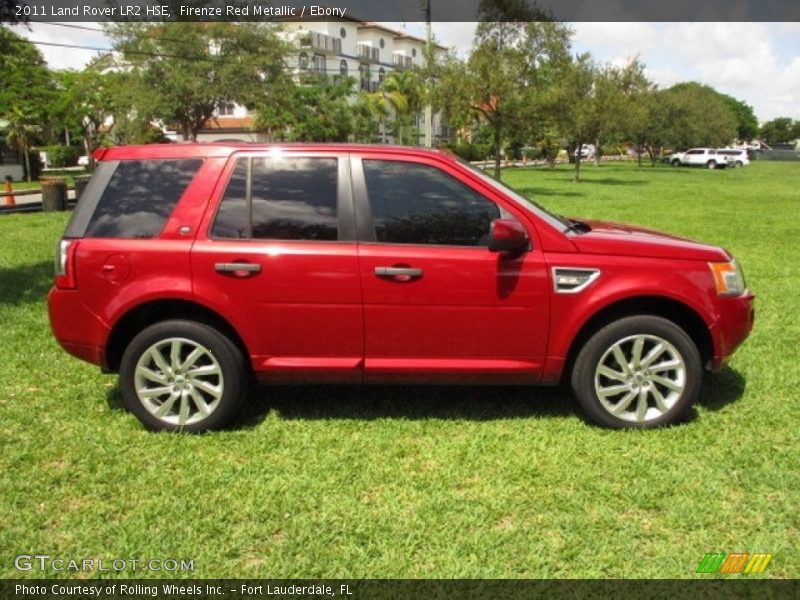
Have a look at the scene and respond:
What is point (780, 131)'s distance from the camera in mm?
132750

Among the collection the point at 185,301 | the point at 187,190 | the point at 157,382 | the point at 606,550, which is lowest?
the point at 606,550

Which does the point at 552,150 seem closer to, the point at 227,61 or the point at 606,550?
the point at 227,61

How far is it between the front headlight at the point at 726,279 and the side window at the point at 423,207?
1369 millimetres

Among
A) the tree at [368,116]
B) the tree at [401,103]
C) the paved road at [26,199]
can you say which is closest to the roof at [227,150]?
the paved road at [26,199]

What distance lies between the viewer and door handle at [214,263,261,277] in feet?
13.3

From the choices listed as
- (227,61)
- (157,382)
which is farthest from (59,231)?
(227,61)

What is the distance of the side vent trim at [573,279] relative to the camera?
408cm

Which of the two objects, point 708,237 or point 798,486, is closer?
point 798,486

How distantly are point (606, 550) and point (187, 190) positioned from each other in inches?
119

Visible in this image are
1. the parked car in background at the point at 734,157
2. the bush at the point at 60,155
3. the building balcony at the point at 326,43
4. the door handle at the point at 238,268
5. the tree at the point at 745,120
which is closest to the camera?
the door handle at the point at 238,268

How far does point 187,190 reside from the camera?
4.18 m

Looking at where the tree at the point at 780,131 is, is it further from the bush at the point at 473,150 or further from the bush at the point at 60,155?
the bush at the point at 60,155

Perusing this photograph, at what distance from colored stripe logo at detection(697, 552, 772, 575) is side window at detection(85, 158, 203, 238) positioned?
335cm

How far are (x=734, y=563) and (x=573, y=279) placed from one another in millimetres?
1706
